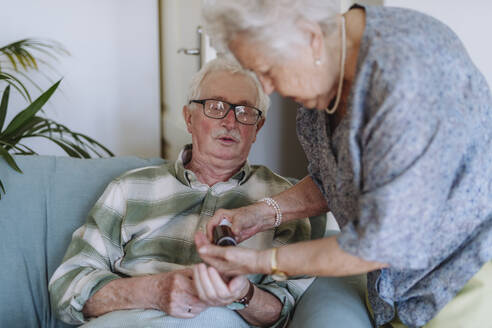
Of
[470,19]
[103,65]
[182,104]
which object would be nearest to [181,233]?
[470,19]

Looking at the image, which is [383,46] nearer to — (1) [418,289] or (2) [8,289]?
(1) [418,289]

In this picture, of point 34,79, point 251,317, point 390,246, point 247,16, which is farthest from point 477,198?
point 34,79

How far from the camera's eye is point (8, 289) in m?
1.60

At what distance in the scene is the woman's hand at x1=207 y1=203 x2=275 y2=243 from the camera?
1.36 m

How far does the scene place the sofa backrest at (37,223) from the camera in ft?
5.31

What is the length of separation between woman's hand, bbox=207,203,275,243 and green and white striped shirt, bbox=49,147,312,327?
185 millimetres

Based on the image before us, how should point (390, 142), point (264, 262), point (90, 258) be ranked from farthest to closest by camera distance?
point (90, 258) < point (264, 262) < point (390, 142)

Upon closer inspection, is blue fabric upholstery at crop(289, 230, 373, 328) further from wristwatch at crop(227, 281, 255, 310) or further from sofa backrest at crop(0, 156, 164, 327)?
sofa backrest at crop(0, 156, 164, 327)

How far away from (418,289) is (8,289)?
4.07 feet

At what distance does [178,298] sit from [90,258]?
35 centimetres

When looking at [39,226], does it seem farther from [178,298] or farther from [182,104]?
[182,104]

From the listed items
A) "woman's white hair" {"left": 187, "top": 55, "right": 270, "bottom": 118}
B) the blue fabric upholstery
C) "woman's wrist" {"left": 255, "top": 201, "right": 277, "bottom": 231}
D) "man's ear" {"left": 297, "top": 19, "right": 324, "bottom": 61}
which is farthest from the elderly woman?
"woman's white hair" {"left": 187, "top": 55, "right": 270, "bottom": 118}

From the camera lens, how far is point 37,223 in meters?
1.68

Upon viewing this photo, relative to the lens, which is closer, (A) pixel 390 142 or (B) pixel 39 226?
(A) pixel 390 142
